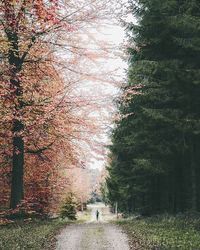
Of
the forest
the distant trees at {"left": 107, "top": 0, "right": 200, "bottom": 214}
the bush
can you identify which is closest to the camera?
the forest

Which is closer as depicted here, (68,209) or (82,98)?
(82,98)

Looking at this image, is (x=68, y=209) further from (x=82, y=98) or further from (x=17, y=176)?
(x=82, y=98)

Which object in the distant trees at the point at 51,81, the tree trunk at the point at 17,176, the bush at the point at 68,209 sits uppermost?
the distant trees at the point at 51,81

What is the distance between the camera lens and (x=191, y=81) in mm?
17453

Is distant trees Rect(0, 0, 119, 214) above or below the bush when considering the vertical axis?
above

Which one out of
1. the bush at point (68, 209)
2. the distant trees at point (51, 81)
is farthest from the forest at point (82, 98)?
the bush at point (68, 209)

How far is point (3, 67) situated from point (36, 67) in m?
2.03

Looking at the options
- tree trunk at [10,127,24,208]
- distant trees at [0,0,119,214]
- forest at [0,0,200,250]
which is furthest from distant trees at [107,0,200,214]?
tree trunk at [10,127,24,208]

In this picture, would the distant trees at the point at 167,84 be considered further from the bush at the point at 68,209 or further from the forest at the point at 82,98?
the bush at the point at 68,209

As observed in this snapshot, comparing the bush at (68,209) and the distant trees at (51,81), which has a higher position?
A: the distant trees at (51,81)

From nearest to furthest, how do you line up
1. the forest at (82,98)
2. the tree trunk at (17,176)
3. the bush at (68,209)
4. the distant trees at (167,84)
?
1. the forest at (82,98)
2. the tree trunk at (17,176)
3. the distant trees at (167,84)
4. the bush at (68,209)

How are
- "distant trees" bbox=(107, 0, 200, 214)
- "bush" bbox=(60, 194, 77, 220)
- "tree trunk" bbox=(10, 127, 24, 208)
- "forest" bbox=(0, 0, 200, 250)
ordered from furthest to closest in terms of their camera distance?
"bush" bbox=(60, 194, 77, 220) < "distant trees" bbox=(107, 0, 200, 214) < "tree trunk" bbox=(10, 127, 24, 208) < "forest" bbox=(0, 0, 200, 250)

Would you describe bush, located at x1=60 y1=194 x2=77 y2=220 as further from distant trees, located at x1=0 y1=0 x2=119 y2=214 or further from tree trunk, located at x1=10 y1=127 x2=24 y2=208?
distant trees, located at x1=0 y1=0 x2=119 y2=214

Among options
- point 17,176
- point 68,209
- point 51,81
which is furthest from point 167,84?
point 68,209
